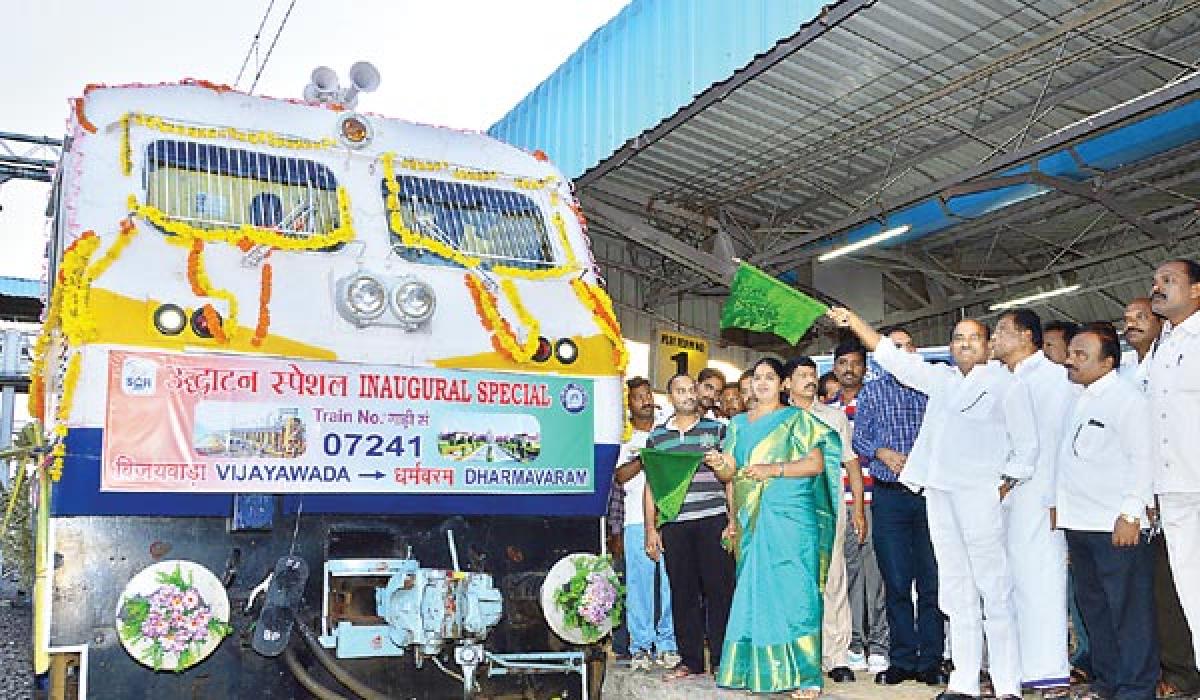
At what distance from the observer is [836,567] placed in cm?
601

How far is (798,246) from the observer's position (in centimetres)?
1337

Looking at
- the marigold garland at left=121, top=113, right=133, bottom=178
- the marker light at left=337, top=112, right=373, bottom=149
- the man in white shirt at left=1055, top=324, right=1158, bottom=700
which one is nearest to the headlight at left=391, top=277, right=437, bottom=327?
the marker light at left=337, top=112, right=373, bottom=149

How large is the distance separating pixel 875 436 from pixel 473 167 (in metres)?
2.50

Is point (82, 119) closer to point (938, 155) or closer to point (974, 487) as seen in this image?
point (974, 487)

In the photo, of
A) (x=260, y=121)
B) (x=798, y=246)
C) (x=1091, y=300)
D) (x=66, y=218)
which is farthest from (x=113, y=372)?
(x=1091, y=300)

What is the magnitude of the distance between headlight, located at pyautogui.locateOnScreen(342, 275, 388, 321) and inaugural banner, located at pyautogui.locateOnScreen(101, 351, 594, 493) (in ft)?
0.74

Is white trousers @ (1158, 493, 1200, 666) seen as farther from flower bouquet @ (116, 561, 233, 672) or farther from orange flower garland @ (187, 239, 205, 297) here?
orange flower garland @ (187, 239, 205, 297)

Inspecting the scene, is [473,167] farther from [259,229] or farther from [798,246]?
[798,246]

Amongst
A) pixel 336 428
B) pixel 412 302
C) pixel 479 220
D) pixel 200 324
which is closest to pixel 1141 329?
pixel 479 220

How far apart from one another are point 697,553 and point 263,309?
2715 mm

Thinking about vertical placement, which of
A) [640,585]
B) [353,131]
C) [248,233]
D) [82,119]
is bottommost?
[640,585]

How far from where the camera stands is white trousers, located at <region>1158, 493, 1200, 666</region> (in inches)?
164

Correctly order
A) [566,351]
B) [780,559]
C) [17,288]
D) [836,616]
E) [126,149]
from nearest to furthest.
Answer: [126,149] → [566,351] → [780,559] → [836,616] → [17,288]

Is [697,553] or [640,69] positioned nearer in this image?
[697,553]
